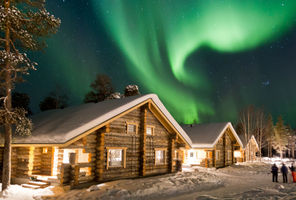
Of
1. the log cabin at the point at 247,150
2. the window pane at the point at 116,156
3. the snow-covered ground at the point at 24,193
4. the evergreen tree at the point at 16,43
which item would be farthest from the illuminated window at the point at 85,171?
the log cabin at the point at 247,150

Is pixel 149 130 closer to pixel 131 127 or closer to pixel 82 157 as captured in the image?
pixel 131 127

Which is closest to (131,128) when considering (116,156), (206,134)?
(116,156)

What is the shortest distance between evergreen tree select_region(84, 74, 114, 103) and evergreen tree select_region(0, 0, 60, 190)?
87.6 feet

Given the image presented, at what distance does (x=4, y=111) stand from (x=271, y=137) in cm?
7310

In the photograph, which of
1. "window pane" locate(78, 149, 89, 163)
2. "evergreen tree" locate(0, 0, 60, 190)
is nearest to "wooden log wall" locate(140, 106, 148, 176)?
"window pane" locate(78, 149, 89, 163)

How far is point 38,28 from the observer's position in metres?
14.0

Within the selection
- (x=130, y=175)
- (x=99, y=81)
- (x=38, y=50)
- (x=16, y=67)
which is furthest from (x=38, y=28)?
(x=99, y=81)

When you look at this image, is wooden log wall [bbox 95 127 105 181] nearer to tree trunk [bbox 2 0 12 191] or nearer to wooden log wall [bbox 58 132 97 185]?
wooden log wall [bbox 58 132 97 185]

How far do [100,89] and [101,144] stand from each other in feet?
87.8

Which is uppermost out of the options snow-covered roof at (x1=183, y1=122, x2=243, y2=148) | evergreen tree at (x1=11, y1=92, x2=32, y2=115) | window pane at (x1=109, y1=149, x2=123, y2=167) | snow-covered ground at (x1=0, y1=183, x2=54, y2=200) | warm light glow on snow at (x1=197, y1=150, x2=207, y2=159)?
evergreen tree at (x1=11, y1=92, x2=32, y2=115)

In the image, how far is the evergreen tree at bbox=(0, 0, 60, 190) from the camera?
12.7 metres

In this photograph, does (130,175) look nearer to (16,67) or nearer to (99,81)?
(16,67)

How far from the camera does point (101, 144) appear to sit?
15797 mm

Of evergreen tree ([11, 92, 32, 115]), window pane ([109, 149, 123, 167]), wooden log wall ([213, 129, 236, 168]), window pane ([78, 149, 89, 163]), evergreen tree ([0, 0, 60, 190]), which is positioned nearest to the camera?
evergreen tree ([0, 0, 60, 190])
